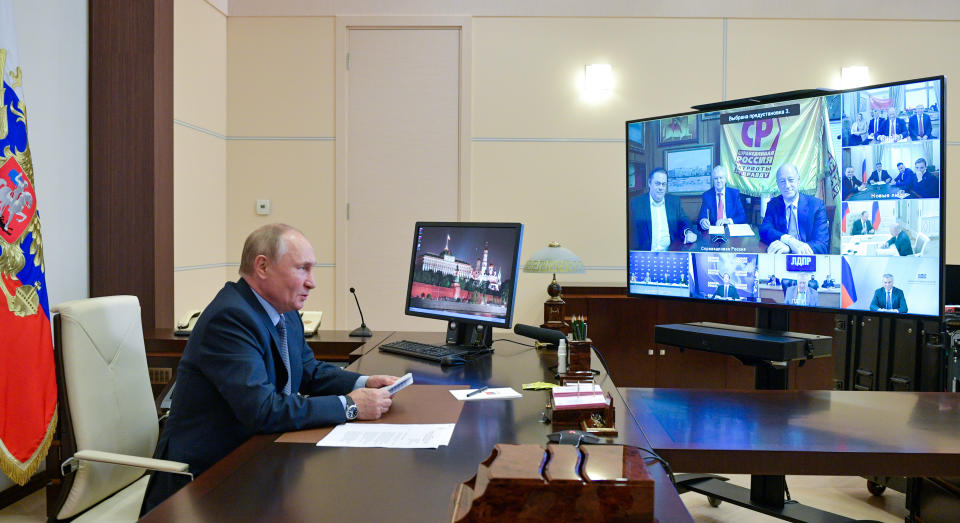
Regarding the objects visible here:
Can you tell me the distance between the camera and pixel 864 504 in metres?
3.53

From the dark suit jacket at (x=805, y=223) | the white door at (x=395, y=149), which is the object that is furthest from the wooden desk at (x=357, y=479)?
the white door at (x=395, y=149)

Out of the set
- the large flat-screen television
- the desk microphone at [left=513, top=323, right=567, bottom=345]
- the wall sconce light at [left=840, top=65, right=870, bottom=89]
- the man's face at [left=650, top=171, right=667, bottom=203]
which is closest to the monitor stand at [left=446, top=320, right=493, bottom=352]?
the desk microphone at [left=513, top=323, right=567, bottom=345]

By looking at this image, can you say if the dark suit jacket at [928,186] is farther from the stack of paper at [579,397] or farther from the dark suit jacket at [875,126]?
the stack of paper at [579,397]

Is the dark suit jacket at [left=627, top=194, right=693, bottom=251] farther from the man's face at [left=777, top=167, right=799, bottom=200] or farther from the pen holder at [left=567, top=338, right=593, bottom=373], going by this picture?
the pen holder at [left=567, top=338, right=593, bottom=373]

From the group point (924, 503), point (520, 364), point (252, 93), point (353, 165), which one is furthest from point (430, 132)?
point (924, 503)

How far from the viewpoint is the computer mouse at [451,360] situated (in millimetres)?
2727

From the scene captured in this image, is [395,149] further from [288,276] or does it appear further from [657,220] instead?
[288,276]

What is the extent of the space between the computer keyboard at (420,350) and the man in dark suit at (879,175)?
1532 millimetres

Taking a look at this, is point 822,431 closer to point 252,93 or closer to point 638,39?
point 638,39

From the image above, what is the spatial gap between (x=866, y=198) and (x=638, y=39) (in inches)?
111

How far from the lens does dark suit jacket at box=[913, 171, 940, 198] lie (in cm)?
225

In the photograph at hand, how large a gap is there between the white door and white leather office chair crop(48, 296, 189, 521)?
110 inches

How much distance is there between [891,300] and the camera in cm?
238

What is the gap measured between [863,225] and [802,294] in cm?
31
